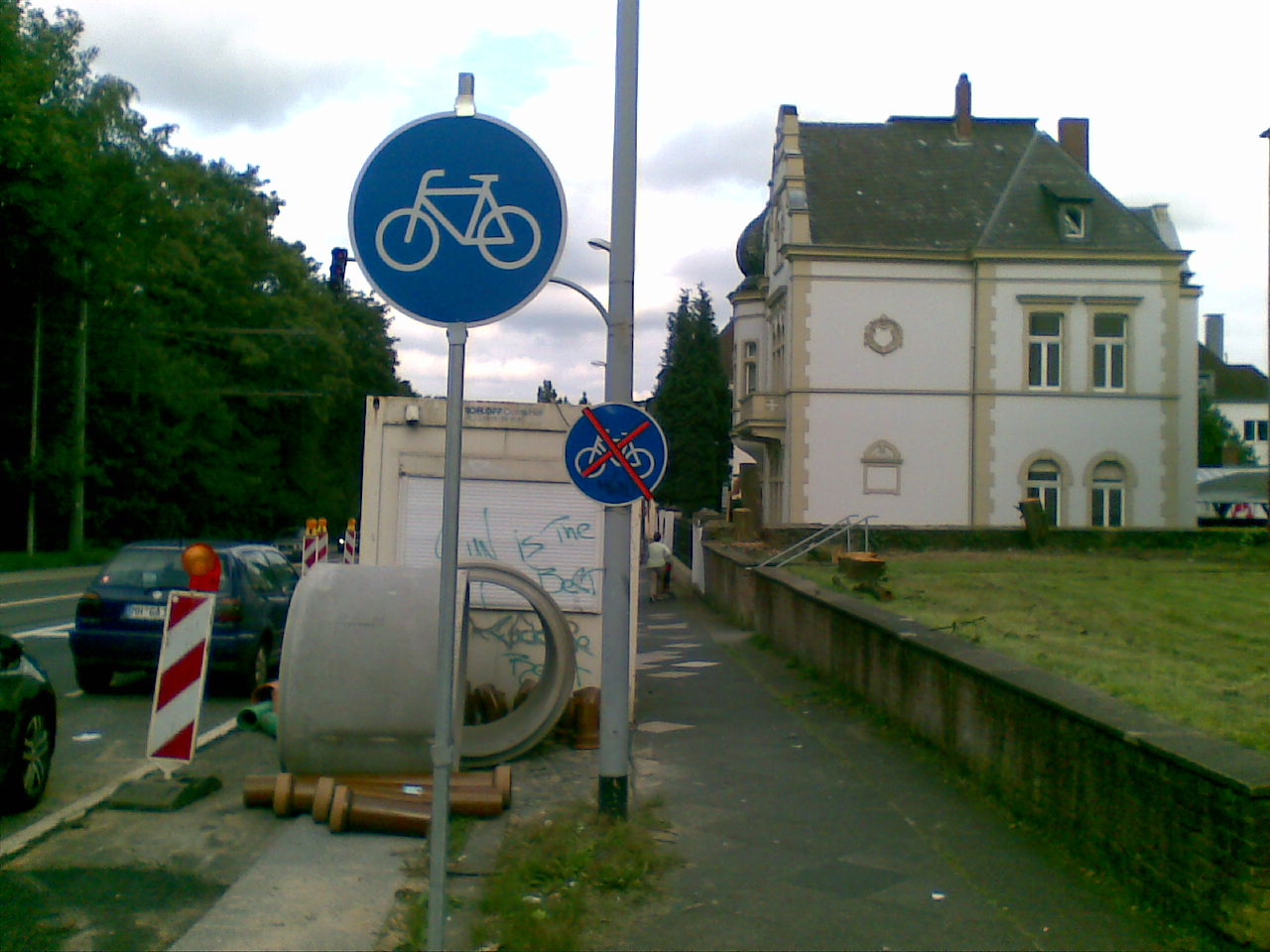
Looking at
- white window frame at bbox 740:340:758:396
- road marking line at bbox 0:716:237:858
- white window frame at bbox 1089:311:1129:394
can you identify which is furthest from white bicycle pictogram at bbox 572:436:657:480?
white window frame at bbox 740:340:758:396

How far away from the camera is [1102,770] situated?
6.09 meters

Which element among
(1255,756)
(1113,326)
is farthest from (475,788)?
(1113,326)

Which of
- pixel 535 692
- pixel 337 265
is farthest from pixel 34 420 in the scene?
pixel 535 692

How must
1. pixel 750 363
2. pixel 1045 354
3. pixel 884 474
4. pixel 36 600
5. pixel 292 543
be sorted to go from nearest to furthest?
pixel 36 600
pixel 884 474
pixel 1045 354
pixel 292 543
pixel 750 363

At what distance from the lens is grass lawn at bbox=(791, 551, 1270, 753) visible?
758 cm

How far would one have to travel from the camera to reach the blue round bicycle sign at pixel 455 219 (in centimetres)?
406

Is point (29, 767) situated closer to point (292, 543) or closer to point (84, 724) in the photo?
point (84, 724)

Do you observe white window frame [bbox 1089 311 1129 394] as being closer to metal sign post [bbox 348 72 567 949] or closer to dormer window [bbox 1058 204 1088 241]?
dormer window [bbox 1058 204 1088 241]

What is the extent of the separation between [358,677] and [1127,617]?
9230 mm

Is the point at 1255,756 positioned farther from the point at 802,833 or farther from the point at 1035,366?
the point at 1035,366

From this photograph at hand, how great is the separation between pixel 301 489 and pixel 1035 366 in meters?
41.2

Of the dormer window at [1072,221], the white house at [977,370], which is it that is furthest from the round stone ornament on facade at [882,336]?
the dormer window at [1072,221]

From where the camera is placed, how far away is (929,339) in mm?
36562

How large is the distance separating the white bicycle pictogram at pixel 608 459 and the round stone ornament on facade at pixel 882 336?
2977 centimetres
